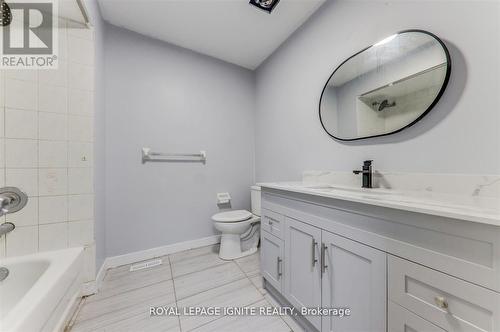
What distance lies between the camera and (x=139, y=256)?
1.87 metres

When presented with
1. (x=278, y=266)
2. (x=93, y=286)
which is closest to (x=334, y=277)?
(x=278, y=266)

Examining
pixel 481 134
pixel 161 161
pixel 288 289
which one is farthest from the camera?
pixel 161 161

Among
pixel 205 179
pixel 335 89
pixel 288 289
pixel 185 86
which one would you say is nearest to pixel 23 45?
pixel 185 86

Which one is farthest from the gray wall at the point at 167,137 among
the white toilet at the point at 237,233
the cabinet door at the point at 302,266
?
the cabinet door at the point at 302,266

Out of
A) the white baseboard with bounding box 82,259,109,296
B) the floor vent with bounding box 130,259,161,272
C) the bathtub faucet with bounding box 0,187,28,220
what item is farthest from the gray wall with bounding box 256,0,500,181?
the bathtub faucet with bounding box 0,187,28,220

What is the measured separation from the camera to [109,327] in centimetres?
110

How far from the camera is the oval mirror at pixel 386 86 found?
3.11 feet

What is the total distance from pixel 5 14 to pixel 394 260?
8.07 ft

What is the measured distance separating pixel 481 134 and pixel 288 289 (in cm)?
128

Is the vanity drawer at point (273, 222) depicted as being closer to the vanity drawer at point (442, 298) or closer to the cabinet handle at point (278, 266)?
the cabinet handle at point (278, 266)

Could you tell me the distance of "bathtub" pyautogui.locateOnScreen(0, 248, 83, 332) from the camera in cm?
63

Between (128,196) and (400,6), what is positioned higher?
(400,6)

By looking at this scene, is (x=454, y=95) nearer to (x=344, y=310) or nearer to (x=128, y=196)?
(x=344, y=310)

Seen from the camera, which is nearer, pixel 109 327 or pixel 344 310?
pixel 344 310
